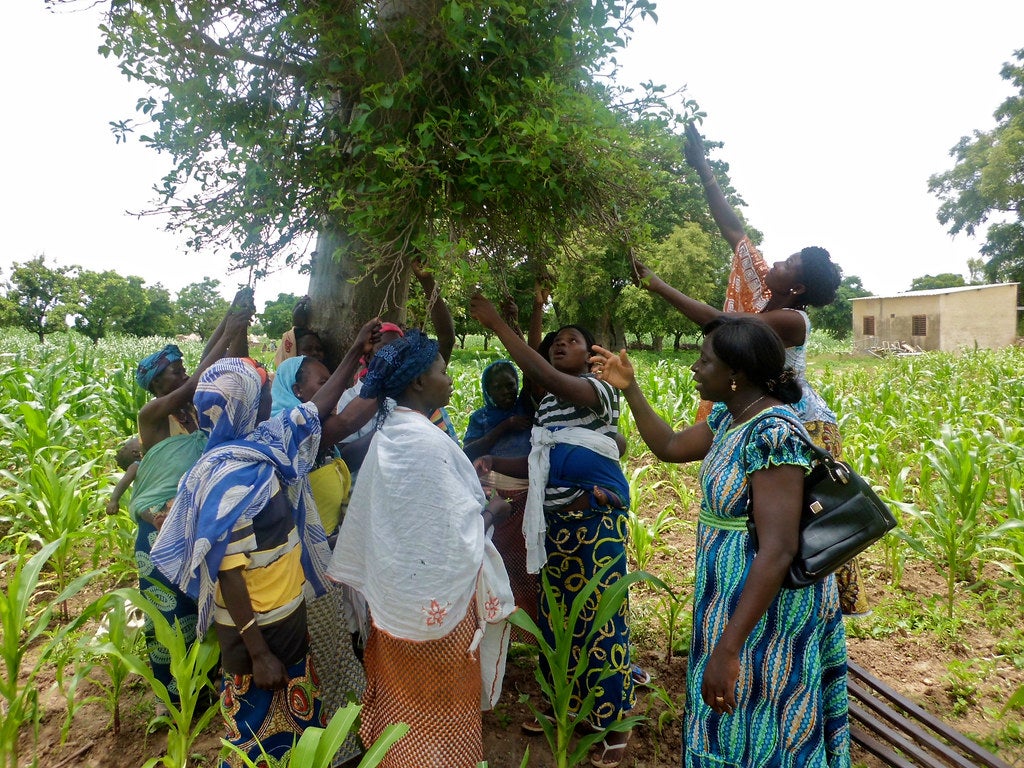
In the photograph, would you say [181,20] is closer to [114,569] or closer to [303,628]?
[303,628]

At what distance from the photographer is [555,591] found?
301 cm

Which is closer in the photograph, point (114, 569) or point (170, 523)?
point (170, 523)

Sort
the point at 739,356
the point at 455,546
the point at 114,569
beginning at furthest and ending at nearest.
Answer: the point at 114,569 → the point at 455,546 → the point at 739,356

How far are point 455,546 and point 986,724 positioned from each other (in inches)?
120

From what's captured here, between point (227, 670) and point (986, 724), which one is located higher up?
point (227, 670)

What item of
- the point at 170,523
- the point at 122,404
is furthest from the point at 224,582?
the point at 122,404

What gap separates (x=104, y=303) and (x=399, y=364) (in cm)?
7842

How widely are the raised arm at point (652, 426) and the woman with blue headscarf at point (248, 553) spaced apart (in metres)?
1.25

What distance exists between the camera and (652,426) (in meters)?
2.50

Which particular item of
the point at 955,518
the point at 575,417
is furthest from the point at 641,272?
the point at 955,518

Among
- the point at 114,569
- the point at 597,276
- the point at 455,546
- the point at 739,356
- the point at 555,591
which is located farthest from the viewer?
the point at 114,569

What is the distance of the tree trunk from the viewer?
3.20m

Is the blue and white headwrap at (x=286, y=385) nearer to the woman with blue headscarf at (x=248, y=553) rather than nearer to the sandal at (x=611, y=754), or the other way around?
the woman with blue headscarf at (x=248, y=553)

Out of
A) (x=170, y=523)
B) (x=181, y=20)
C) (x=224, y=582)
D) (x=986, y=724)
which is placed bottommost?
(x=986, y=724)
